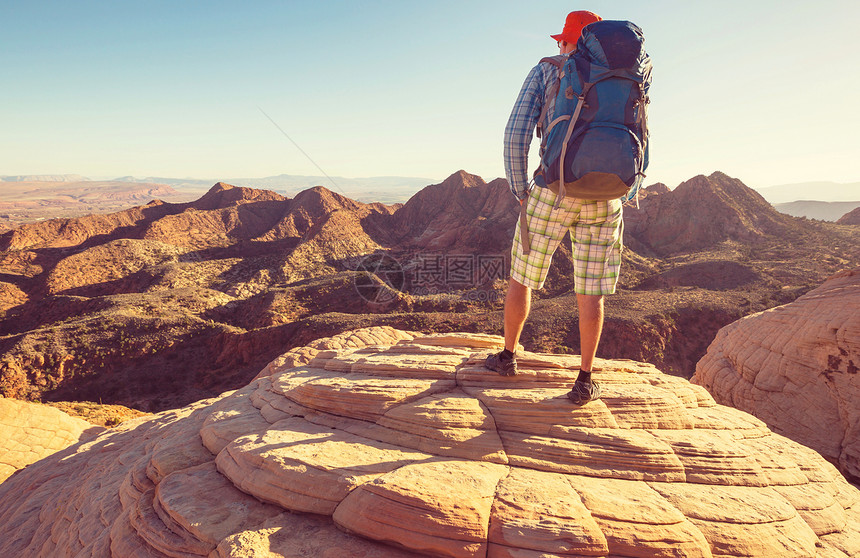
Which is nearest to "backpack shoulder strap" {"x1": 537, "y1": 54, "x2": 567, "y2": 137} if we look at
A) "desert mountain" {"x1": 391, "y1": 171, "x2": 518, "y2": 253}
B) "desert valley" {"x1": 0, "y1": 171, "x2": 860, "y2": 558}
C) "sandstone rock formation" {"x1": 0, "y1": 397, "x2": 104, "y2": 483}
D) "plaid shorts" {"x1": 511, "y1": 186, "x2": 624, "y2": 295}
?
"plaid shorts" {"x1": 511, "y1": 186, "x2": 624, "y2": 295}

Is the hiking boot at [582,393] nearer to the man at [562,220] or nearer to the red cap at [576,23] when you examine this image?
the man at [562,220]

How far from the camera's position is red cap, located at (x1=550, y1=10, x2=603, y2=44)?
2.88 meters

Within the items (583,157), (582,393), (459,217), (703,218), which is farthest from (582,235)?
(703,218)

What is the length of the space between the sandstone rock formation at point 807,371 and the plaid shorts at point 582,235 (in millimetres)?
5704

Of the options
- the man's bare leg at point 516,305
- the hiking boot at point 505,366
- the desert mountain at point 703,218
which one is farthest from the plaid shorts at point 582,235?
the desert mountain at point 703,218

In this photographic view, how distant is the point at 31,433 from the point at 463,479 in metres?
11.9

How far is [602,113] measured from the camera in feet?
8.15

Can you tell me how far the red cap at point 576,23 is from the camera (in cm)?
288

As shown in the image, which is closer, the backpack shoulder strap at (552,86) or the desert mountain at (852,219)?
the backpack shoulder strap at (552,86)

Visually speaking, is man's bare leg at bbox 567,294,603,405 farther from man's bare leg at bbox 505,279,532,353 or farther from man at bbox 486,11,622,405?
man's bare leg at bbox 505,279,532,353


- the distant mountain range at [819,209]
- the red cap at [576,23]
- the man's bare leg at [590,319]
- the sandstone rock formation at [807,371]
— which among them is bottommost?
the sandstone rock formation at [807,371]

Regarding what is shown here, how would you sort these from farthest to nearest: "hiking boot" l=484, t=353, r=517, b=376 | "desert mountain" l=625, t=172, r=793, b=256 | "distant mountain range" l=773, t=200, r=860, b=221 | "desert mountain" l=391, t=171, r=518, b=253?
"distant mountain range" l=773, t=200, r=860, b=221 < "desert mountain" l=391, t=171, r=518, b=253 < "desert mountain" l=625, t=172, r=793, b=256 < "hiking boot" l=484, t=353, r=517, b=376

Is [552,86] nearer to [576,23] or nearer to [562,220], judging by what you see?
[576,23]

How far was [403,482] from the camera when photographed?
2.60 meters
